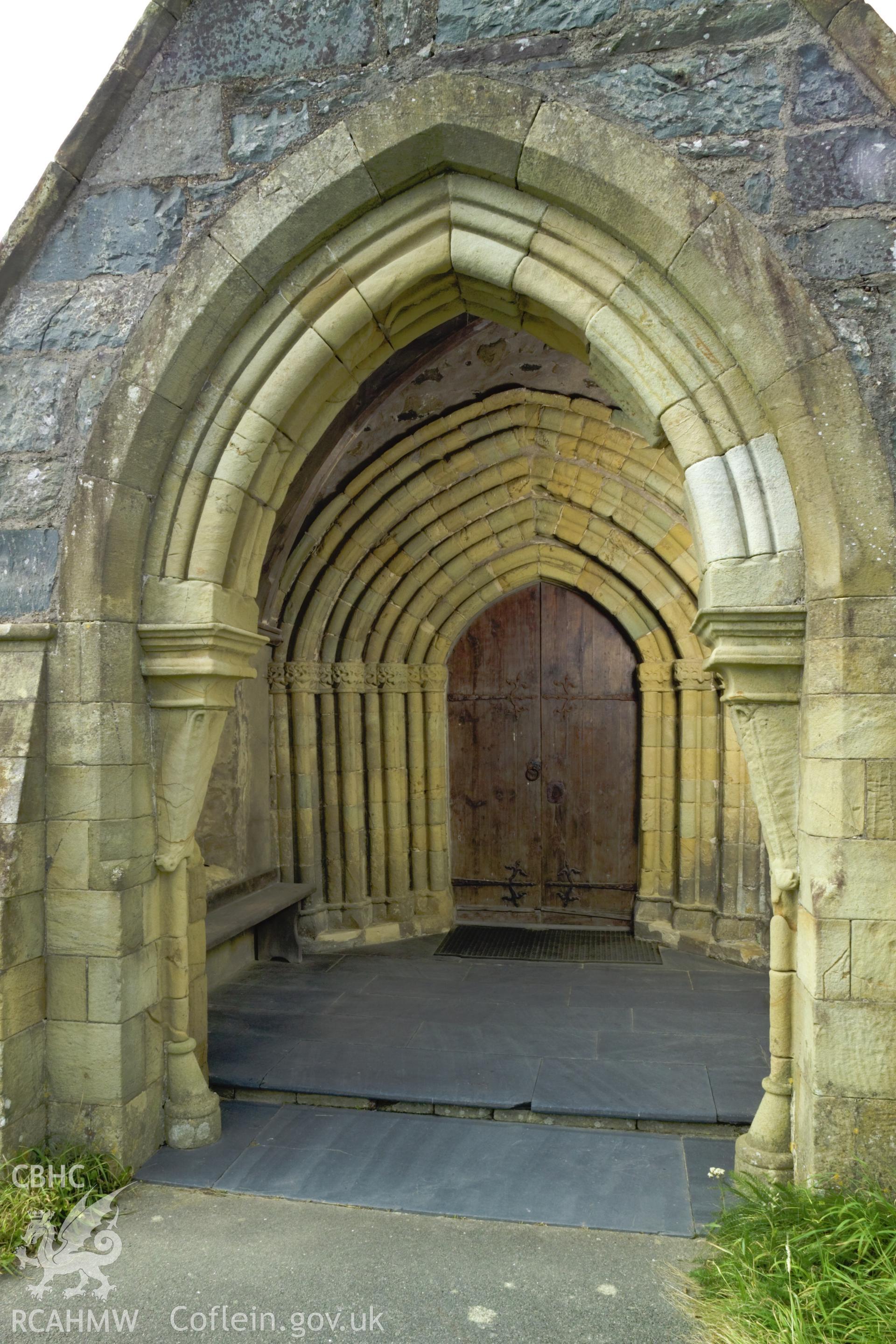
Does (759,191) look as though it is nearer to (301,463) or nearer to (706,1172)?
(301,463)

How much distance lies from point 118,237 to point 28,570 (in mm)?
1203

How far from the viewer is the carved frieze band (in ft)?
19.2

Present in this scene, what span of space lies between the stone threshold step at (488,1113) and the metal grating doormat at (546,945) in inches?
84.9

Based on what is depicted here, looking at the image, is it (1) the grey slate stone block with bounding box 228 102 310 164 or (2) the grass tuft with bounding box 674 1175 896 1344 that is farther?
(1) the grey slate stone block with bounding box 228 102 310 164

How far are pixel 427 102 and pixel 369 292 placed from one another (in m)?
0.60

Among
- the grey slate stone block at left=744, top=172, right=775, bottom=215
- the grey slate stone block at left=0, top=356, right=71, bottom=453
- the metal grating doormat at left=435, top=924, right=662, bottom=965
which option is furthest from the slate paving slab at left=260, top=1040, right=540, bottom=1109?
the grey slate stone block at left=744, top=172, right=775, bottom=215

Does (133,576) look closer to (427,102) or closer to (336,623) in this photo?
(427,102)

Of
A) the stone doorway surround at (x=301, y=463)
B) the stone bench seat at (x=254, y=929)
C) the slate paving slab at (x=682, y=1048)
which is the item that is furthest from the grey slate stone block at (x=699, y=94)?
the stone bench seat at (x=254, y=929)

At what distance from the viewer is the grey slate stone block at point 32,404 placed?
314cm

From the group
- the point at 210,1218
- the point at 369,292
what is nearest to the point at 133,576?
the point at 369,292

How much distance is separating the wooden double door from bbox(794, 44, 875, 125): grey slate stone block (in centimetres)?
398

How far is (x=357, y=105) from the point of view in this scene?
3.00m

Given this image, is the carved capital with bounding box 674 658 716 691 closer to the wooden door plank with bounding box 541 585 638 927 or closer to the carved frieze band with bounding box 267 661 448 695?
the wooden door plank with bounding box 541 585 638 927

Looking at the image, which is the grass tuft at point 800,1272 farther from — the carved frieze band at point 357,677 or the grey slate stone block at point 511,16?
the carved frieze band at point 357,677
